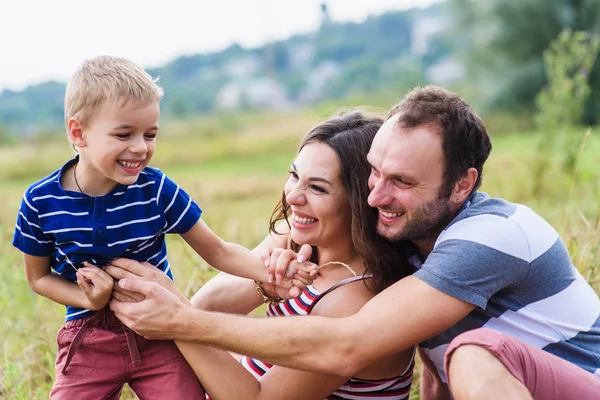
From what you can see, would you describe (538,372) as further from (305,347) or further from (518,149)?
(518,149)

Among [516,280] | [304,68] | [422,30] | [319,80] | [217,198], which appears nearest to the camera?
[516,280]

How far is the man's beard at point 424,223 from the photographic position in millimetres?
2932

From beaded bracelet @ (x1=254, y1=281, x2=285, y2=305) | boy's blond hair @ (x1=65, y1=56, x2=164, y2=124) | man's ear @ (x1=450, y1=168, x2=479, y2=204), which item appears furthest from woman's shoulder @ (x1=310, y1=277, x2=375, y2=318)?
boy's blond hair @ (x1=65, y1=56, x2=164, y2=124)

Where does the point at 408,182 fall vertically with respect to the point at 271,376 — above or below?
above

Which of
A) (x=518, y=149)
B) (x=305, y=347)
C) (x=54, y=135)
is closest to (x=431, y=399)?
(x=305, y=347)

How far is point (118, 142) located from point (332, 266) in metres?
1.10

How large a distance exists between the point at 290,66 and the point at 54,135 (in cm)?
6165

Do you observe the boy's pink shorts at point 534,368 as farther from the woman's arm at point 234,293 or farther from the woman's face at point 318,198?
Answer: the woman's arm at point 234,293

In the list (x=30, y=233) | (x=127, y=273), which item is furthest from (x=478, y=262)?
(x=30, y=233)

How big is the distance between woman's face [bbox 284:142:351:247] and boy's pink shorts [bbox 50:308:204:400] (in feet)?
2.56

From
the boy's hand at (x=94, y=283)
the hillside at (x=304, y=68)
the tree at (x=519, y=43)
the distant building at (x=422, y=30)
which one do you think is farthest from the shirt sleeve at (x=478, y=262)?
the distant building at (x=422, y=30)

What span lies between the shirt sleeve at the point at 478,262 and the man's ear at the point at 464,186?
0.26 metres

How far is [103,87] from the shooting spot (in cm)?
270

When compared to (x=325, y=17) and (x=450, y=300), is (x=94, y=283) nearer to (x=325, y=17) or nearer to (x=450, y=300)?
(x=450, y=300)
